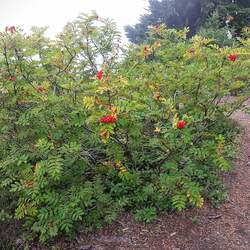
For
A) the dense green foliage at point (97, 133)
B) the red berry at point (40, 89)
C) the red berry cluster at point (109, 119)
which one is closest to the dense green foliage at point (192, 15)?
the dense green foliage at point (97, 133)

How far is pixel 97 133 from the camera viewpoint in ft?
13.0

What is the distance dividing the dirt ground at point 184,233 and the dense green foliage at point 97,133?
Answer: 0.14 m

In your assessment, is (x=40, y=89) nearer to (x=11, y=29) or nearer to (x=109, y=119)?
(x=11, y=29)

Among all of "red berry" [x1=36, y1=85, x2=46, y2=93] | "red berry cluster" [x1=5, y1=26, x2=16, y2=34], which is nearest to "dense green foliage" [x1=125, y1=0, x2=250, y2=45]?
"red berry cluster" [x1=5, y1=26, x2=16, y2=34]

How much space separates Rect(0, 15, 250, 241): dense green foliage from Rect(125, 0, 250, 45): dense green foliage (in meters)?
9.68

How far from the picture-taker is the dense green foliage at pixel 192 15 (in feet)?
46.9

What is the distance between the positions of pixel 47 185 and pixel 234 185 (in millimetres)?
2706

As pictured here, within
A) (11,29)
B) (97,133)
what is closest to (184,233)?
(97,133)

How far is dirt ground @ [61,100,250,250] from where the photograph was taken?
4.12 metres

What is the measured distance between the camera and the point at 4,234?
4.13 m

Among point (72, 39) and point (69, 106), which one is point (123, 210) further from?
point (72, 39)

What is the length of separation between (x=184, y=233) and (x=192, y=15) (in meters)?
12.7

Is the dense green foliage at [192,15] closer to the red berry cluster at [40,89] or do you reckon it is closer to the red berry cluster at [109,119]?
the red berry cluster at [40,89]

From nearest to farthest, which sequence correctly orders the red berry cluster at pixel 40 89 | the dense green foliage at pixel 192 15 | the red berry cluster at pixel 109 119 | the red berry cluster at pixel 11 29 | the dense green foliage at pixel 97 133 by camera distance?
the red berry cluster at pixel 109 119, the dense green foliage at pixel 97 133, the red berry cluster at pixel 40 89, the red berry cluster at pixel 11 29, the dense green foliage at pixel 192 15
